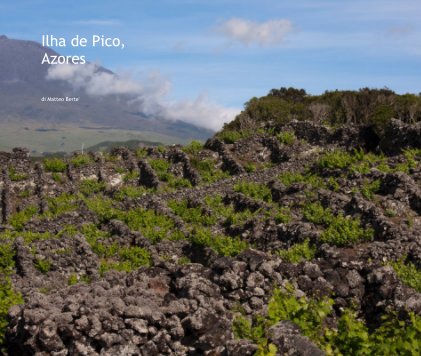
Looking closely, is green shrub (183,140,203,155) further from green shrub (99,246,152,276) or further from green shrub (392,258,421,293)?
green shrub (392,258,421,293)

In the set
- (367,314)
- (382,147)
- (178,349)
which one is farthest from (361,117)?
(178,349)

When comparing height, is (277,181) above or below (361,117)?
below

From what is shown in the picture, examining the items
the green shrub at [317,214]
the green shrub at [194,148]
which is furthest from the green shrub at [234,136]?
the green shrub at [317,214]

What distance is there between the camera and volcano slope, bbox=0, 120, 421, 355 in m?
11.4

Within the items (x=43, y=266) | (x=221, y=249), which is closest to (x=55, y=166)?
(x=43, y=266)

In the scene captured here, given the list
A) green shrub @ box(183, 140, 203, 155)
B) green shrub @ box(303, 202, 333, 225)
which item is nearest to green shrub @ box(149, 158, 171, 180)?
green shrub @ box(183, 140, 203, 155)

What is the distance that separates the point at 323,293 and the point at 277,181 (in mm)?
17397

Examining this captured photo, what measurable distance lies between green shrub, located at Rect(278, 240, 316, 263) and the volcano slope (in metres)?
0.11

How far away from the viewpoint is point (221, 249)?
A: 2283 centimetres

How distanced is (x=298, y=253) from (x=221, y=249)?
3604 mm

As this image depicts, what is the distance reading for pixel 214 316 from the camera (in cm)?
1177

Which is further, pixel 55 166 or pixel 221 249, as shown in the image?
pixel 55 166

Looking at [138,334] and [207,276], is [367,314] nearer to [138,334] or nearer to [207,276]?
[207,276]

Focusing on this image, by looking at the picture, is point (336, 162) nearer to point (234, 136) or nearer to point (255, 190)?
point (255, 190)
